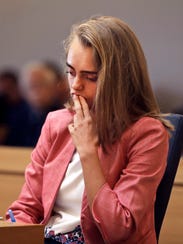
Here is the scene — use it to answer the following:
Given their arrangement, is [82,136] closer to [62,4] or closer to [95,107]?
[95,107]

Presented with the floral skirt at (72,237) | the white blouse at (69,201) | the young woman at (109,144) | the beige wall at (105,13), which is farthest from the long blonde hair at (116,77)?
the beige wall at (105,13)

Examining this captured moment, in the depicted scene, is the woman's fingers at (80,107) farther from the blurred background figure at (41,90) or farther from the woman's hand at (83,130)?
the blurred background figure at (41,90)

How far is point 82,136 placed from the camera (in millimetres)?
1812

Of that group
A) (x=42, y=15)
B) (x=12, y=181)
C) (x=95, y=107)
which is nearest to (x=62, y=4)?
(x=42, y=15)

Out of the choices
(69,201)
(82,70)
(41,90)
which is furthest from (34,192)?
(41,90)

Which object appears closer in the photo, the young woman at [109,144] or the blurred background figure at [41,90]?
the young woman at [109,144]

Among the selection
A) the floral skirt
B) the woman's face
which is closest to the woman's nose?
the woman's face

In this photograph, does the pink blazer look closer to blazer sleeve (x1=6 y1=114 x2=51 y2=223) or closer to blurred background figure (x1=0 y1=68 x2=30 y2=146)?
blazer sleeve (x1=6 y1=114 x2=51 y2=223)

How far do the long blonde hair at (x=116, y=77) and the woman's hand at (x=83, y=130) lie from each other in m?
0.02

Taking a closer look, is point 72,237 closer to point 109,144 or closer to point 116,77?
point 109,144

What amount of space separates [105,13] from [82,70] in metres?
1.31

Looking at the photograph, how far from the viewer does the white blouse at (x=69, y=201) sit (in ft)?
6.17

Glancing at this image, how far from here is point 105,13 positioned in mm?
3062

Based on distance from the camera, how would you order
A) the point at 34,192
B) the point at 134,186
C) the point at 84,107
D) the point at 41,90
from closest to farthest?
the point at 134,186, the point at 84,107, the point at 34,192, the point at 41,90
